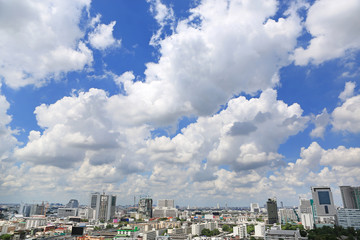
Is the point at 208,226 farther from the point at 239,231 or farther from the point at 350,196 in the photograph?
the point at 350,196

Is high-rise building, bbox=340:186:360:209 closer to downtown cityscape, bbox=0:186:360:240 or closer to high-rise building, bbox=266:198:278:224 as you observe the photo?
downtown cityscape, bbox=0:186:360:240

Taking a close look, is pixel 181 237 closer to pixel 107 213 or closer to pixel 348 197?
pixel 107 213

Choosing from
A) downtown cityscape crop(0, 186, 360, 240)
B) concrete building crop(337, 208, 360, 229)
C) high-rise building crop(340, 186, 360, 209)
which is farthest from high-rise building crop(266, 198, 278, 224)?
high-rise building crop(340, 186, 360, 209)

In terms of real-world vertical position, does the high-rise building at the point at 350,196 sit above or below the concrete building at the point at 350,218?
above

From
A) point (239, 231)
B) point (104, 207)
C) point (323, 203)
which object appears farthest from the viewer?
point (104, 207)

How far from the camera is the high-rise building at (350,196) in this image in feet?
488

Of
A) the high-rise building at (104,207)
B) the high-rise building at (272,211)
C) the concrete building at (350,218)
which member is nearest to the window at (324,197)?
the high-rise building at (272,211)

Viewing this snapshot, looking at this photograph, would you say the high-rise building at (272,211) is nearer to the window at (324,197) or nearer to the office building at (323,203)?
the office building at (323,203)

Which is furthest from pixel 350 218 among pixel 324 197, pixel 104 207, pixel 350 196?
pixel 104 207

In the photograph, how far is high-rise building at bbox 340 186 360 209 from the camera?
148875mm

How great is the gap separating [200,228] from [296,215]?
107m

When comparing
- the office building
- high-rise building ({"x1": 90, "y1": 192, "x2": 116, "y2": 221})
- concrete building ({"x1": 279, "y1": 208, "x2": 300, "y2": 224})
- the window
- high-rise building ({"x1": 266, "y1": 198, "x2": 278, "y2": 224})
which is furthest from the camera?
high-rise building ({"x1": 90, "y1": 192, "x2": 116, "y2": 221})

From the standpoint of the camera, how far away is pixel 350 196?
506 feet

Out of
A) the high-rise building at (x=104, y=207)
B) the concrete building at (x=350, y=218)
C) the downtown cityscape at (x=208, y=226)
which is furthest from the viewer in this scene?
the high-rise building at (x=104, y=207)
